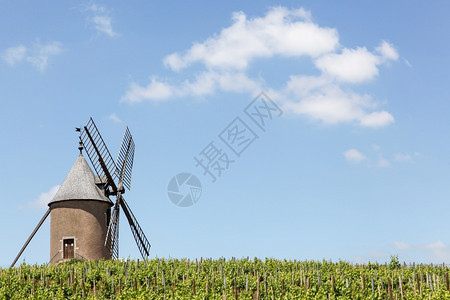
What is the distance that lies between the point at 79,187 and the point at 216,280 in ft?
34.4

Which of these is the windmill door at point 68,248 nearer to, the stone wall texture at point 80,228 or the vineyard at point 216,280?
the stone wall texture at point 80,228

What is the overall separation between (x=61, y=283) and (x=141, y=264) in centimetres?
473

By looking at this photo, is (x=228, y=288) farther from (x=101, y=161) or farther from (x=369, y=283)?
(x=101, y=161)

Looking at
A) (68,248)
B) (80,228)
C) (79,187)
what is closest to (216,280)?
(80,228)

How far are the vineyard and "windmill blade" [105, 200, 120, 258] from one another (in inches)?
67.3

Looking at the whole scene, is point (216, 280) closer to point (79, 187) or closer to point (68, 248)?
point (68, 248)

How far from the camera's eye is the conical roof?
3091cm

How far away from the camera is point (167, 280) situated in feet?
85.1

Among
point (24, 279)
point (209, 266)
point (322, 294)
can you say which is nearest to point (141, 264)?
point (209, 266)

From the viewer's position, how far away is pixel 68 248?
99.9 feet

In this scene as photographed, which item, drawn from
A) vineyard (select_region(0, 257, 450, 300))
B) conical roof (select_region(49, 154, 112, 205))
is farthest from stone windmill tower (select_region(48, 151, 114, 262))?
vineyard (select_region(0, 257, 450, 300))

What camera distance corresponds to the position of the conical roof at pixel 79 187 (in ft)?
101

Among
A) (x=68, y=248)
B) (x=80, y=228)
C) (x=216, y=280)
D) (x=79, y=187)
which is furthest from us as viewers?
(x=79, y=187)

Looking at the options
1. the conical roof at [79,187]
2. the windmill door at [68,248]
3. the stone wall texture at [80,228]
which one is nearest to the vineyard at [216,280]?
the windmill door at [68,248]
